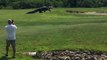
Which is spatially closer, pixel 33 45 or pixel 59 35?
pixel 33 45

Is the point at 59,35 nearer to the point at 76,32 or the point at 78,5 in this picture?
the point at 76,32

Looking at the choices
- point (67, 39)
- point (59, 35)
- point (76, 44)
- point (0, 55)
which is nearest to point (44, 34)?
point (59, 35)

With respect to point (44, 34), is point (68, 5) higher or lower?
lower

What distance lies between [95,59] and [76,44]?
3.64 metres

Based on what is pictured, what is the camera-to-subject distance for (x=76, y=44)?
77.9ft

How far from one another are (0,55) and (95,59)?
15.9 feet

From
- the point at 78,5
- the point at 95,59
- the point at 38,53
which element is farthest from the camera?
the point at 78,5

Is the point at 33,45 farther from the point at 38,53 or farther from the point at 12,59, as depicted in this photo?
the point at 12,59

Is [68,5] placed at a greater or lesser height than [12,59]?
lesser

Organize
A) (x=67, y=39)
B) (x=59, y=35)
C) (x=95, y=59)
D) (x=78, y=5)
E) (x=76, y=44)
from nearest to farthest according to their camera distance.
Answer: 1. (x=95, y=59)
2. (x=76, y=44)
3. (x=67, y=39)
4. (x=59, y=35)
5. (x=78, y=5)

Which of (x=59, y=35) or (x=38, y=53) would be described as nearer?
(x=38, y=53)

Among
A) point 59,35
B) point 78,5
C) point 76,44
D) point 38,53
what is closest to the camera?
point 38,53

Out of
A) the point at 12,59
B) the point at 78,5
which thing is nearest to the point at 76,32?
the point at 12,59

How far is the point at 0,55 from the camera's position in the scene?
21125 mm
